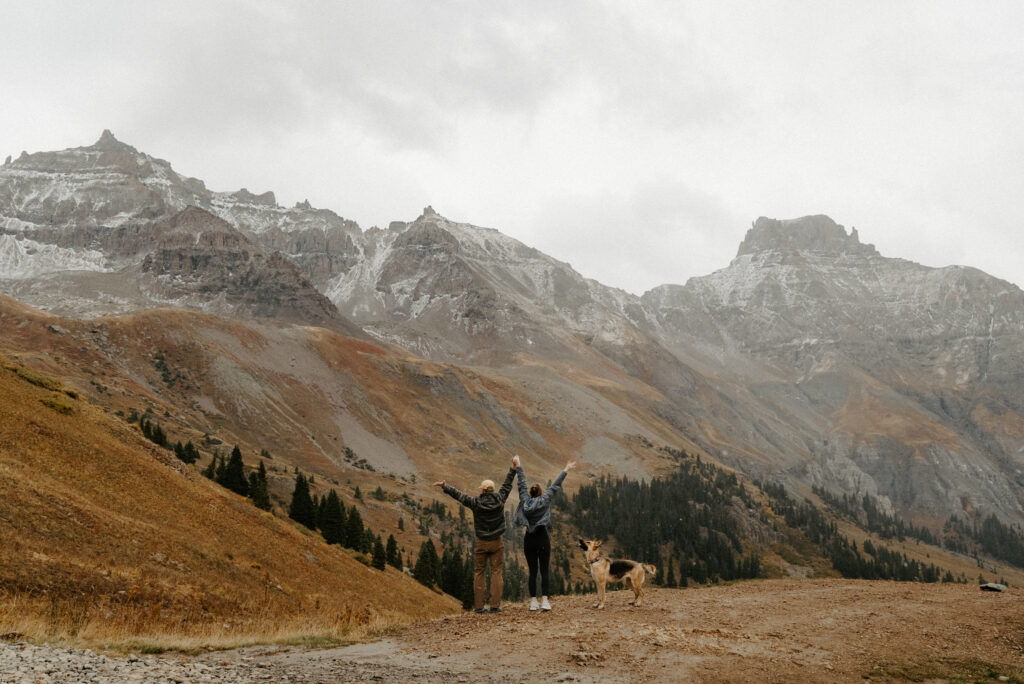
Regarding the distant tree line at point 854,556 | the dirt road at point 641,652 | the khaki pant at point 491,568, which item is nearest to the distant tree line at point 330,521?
the khaki pant at point 491,568

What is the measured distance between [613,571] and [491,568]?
3.34 metres

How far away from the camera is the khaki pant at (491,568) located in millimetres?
15844

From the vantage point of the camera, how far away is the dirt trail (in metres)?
10.0

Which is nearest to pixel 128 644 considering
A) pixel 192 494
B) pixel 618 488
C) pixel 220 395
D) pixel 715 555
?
pixel 192 494

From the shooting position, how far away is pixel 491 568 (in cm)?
1631

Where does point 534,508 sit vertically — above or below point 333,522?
above

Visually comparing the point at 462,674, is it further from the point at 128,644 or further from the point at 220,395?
the point at 220,395

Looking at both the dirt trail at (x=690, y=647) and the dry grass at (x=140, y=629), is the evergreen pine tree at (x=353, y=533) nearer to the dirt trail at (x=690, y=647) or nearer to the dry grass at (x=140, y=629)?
the dry grass at (x=140, y=629)

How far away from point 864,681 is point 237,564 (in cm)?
2224

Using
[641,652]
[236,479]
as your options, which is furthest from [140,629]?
[236,479]

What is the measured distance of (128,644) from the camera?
11195mm

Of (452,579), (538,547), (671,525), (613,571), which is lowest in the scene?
(671,525)

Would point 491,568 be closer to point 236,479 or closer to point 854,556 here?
point 236,479

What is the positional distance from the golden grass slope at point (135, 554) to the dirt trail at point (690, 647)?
9.41ft
